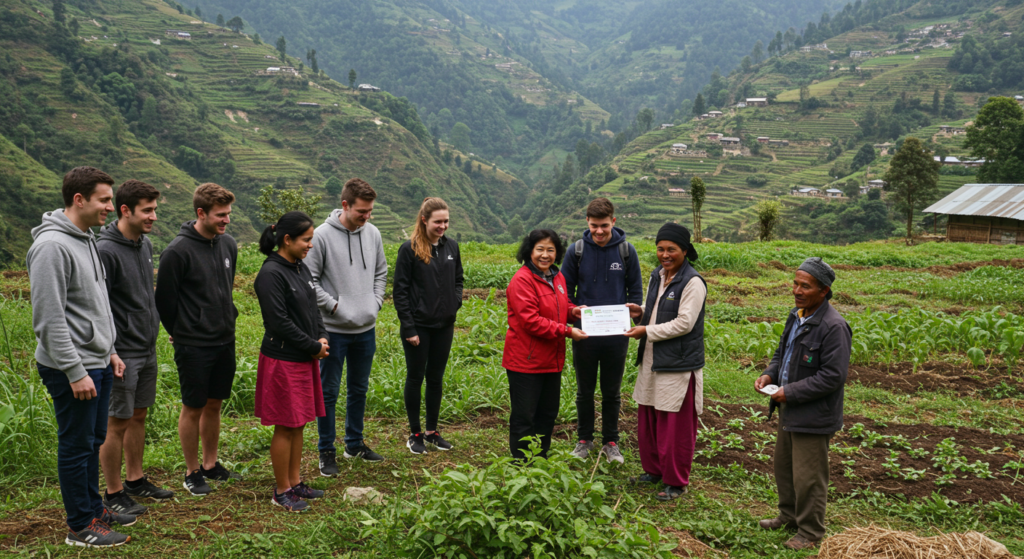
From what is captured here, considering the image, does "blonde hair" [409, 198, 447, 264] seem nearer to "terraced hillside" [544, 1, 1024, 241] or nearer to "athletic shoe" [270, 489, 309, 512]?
"athletic shoe" [270, 489, 309, 512]

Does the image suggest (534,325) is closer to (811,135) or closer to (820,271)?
(820,271)

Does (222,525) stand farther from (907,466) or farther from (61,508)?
(907,466)

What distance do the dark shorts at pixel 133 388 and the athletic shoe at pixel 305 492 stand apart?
107cm

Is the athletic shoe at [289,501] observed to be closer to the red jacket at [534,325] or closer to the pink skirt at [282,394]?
the pink skirt at [282,394]

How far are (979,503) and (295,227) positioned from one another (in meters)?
5.03

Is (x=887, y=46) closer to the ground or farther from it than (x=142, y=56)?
farther from it

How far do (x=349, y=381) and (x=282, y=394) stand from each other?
2.92 ft

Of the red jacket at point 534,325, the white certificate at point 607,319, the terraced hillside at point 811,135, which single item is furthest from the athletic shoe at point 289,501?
the terraced hillside at point 811,135

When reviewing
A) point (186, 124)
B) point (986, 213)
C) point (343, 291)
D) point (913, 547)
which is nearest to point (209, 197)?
point (343, 291)

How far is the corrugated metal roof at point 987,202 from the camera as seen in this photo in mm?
25786

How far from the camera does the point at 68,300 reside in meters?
3.20

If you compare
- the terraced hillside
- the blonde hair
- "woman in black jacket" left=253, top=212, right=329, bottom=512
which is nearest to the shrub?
"woman in black jacket" left=253, top=212, right=329, bottom=512

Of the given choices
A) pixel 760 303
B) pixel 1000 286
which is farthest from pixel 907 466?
pixel 1000 286

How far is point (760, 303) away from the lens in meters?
12.1
